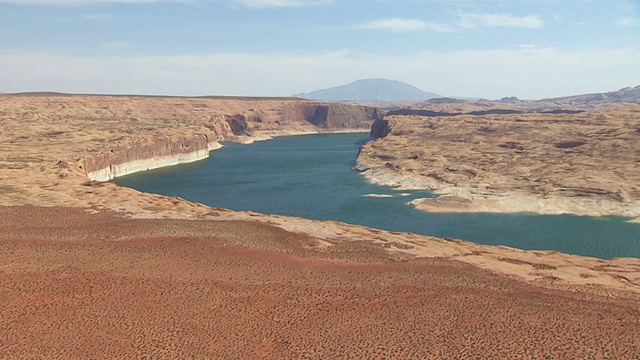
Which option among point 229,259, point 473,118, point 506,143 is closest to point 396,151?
point 506,143

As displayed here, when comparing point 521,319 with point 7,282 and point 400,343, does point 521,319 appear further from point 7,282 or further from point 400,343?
point 7,282

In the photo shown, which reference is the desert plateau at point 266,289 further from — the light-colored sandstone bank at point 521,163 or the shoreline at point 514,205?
the light-colored sandstone bank at point 521,163

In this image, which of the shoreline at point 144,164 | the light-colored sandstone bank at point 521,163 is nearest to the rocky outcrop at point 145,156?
the shoreline at point 144,164

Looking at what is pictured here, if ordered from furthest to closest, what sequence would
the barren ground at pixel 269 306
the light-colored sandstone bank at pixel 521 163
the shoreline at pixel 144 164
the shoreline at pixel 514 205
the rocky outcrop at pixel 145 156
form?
the shoreline at pixel 144 164 < the rocky outcrop at pixel 145 156 < the light-colored sandstone bank at pixel 521 163 < the shoreline at pixel 514 205 < the barren ground at pixel 269 306

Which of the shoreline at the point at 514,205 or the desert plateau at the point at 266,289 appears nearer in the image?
the desert plateau at the point at 266,289

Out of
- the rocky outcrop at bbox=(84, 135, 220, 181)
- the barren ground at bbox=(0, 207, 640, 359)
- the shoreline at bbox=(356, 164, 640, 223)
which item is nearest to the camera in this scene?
the barren ground at bbox=(0, 207, 640, 359)

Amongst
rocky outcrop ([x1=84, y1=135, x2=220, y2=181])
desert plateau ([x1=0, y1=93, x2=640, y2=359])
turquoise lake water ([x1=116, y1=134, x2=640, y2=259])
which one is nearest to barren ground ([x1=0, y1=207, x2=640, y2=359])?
desert plateau ([x1=0, y1=93, x2=640, y2=359])

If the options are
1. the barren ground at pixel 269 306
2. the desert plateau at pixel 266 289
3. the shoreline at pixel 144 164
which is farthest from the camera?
the shoreline at pixel 144 164

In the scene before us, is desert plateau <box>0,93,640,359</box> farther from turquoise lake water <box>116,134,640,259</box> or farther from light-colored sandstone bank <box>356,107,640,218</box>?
light-colored sandstone bank <box>356,107,640,218</box>

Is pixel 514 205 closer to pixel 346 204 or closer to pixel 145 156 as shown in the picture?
pixel 346 204
